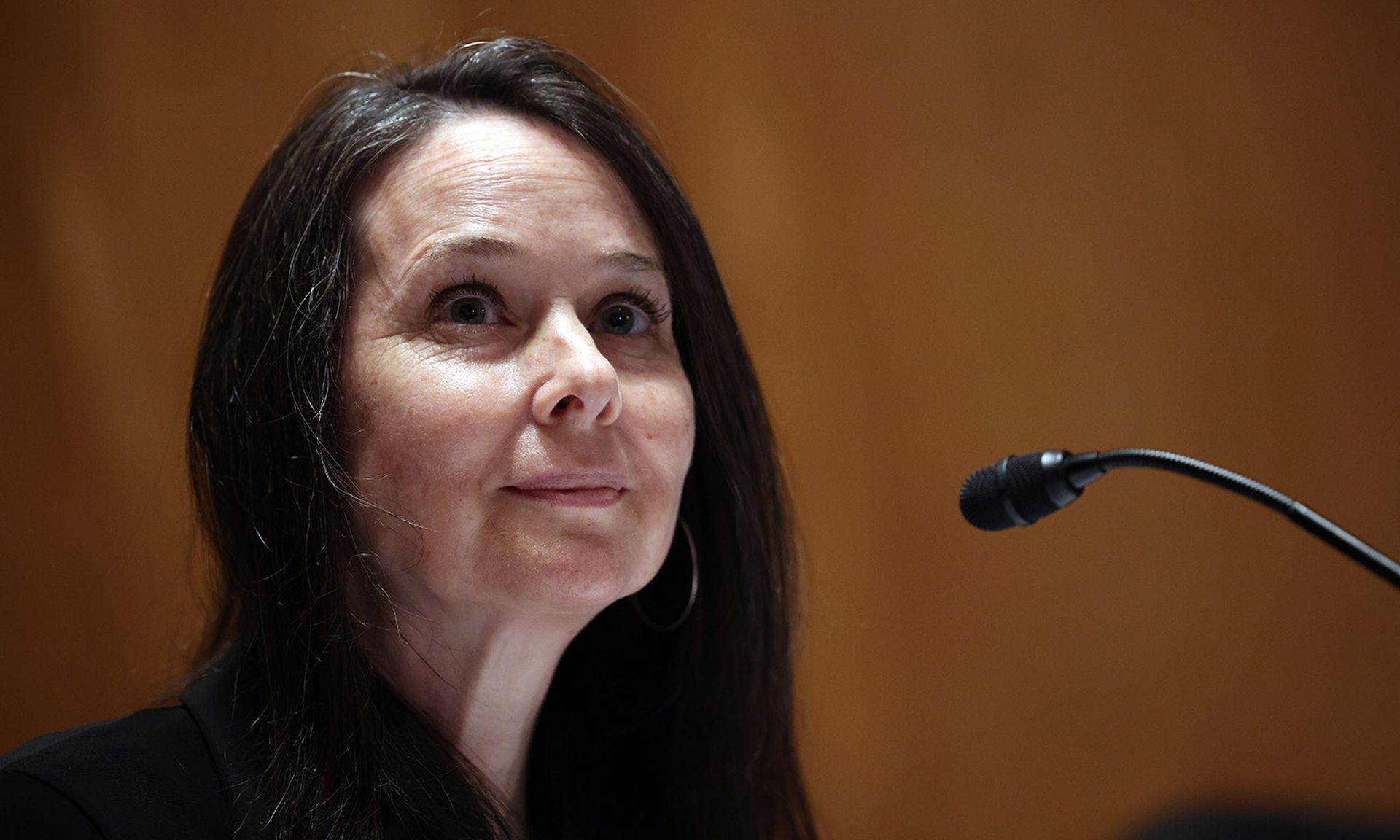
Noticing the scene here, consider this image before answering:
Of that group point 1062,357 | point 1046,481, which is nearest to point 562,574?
point 1046,481

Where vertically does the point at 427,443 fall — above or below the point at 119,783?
above

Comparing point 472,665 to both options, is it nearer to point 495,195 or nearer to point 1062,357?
point 495,195

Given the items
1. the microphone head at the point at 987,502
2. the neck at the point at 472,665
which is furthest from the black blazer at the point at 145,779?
the microphone head at the point at 987,502

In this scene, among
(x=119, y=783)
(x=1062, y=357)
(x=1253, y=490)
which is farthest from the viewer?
(x=1062, y=357)

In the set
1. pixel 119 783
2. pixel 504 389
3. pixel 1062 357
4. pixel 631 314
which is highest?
pixel 1062 357

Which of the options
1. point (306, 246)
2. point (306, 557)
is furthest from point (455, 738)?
point (306, 246)

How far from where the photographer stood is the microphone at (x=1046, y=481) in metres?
0.82

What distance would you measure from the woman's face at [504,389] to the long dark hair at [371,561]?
0.12 ft

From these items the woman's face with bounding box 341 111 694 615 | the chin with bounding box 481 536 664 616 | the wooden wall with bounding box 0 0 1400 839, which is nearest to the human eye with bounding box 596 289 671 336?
the woman's face with bounding box 341 111 694 615

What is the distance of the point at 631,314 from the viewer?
1.18 metres

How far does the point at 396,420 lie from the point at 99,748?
0.34m

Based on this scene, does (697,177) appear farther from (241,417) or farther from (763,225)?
(241,417)

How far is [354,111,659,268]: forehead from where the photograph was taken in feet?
3.53

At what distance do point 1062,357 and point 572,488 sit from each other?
1062 millimetres
